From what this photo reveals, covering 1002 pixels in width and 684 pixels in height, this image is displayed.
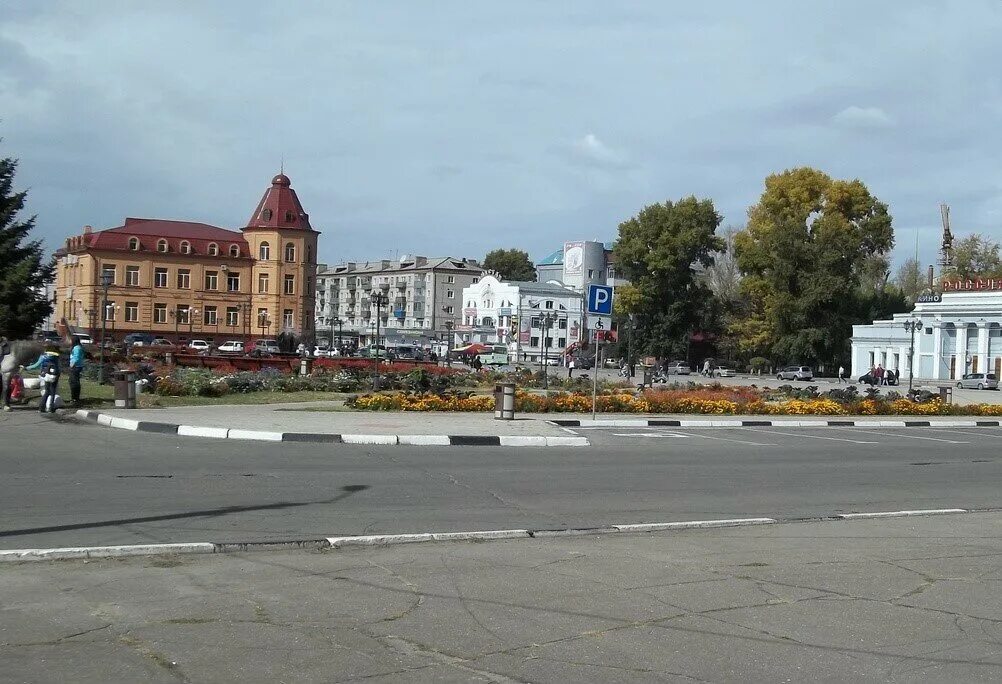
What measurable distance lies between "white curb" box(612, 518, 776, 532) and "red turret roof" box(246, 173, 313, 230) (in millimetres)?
89439

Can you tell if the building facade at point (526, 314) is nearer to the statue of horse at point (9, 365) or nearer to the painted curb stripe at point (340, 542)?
the statue of horse at point (9, 365)

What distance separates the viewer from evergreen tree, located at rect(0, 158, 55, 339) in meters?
40.7

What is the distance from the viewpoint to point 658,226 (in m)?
86.4

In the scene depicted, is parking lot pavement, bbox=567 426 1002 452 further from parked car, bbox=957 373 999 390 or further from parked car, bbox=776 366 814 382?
parked car, bbox=776 366 814 382

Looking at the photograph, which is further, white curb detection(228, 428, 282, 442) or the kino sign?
the kino sign

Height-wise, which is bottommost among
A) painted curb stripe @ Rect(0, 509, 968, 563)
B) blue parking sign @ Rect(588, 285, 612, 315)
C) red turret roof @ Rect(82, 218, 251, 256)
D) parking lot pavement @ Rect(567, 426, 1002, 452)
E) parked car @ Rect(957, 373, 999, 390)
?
parking lot pavement @ Rect(567, 426, 1002, 452)

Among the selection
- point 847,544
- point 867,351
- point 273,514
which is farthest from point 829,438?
point 867,351

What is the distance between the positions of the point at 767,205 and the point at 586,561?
78422 millimetres

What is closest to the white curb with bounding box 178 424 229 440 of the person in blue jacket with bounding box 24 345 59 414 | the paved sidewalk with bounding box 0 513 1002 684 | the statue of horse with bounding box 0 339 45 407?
the person in blue jacket with bounding box 24 345 59 414

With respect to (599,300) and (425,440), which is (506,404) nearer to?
(599,300)

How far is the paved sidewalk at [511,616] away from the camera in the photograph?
5.37 metres

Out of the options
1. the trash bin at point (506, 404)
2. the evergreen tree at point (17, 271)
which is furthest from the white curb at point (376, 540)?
the evergreen tree at point (17, 271)

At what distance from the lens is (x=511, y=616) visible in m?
6.42

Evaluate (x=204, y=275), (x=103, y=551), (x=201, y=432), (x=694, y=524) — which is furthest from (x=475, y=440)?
(x=204, y=275)
